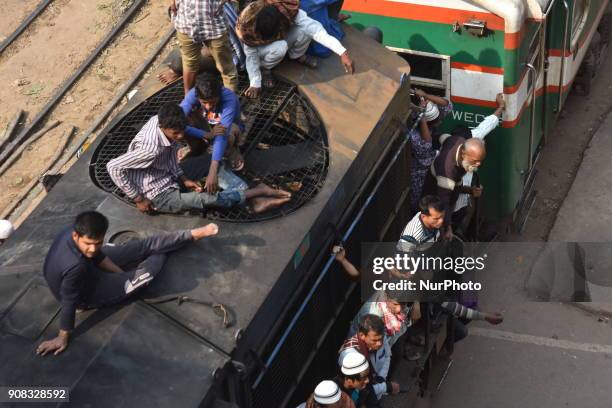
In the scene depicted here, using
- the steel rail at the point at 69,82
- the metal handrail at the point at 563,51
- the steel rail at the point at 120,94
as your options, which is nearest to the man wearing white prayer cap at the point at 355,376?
the metal handrail at the point at 563,51

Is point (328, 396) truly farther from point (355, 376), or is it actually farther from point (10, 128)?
point (10, 128)

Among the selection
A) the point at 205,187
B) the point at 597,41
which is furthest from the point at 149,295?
the point at 597,41

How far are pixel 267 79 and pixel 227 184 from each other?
95 cm

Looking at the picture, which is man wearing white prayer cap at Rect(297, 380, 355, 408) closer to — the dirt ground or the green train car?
the green train car

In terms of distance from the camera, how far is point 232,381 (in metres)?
4.85

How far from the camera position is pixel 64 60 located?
10492 millimetres

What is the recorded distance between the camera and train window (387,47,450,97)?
24.0 ft

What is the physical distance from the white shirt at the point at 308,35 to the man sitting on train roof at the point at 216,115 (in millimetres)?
305

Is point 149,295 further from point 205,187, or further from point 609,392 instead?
point 609,392

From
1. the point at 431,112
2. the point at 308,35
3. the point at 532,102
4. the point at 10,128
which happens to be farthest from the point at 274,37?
the point at 10,128

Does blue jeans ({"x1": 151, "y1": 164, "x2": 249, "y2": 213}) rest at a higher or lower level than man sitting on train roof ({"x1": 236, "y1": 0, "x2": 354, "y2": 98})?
lower

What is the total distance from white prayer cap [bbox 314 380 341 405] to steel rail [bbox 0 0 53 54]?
6.92m

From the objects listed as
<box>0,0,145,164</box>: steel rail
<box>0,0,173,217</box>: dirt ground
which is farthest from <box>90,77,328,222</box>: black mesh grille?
<box>0,0,145,164</box>: steel rail

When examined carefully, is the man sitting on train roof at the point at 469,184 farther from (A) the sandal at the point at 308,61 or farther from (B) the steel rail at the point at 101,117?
(B) the steel rail at the point at 101,117
